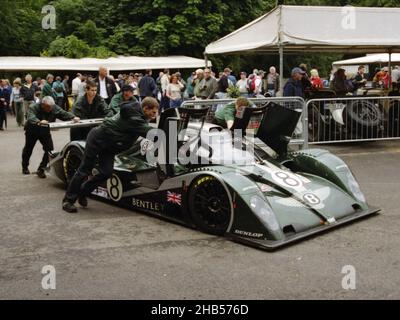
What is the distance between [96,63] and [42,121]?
764 inches

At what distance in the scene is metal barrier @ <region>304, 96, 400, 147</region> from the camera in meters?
12.2

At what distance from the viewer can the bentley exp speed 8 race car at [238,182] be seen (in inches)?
238

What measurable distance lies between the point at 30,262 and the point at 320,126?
812 cm

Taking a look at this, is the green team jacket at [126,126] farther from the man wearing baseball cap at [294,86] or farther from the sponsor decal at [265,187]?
the man wearing baseball cap at [294,86]

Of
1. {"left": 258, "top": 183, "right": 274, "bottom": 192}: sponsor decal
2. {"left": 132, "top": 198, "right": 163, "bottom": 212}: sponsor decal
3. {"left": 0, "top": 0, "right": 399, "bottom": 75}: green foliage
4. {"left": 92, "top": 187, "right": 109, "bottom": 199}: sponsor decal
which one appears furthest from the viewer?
{"left": 0, "top": 0, "right": 399, "bottom": 75}: green foliage

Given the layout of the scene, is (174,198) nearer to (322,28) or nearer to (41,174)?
(41,174)

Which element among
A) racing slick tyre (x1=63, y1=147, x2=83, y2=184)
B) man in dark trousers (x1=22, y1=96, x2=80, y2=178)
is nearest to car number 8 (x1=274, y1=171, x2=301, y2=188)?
racing slick tyre (x1=63, y1=147, x2=83, y2=184)

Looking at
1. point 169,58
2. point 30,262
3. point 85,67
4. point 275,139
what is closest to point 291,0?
point 169,58

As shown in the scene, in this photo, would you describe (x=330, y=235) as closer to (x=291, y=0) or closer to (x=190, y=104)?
(x=190, y=104)

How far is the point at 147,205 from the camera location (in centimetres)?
717

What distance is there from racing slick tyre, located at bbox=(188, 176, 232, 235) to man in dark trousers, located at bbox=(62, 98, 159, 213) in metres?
1.26

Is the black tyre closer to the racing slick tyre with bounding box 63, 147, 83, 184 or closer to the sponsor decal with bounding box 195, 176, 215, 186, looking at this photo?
the racing slick tyre with bounding box 63, 147, 83, 184

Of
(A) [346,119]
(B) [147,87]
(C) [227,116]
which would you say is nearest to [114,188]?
(C) [227,116]

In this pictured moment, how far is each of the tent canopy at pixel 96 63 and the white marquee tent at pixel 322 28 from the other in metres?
14.0
